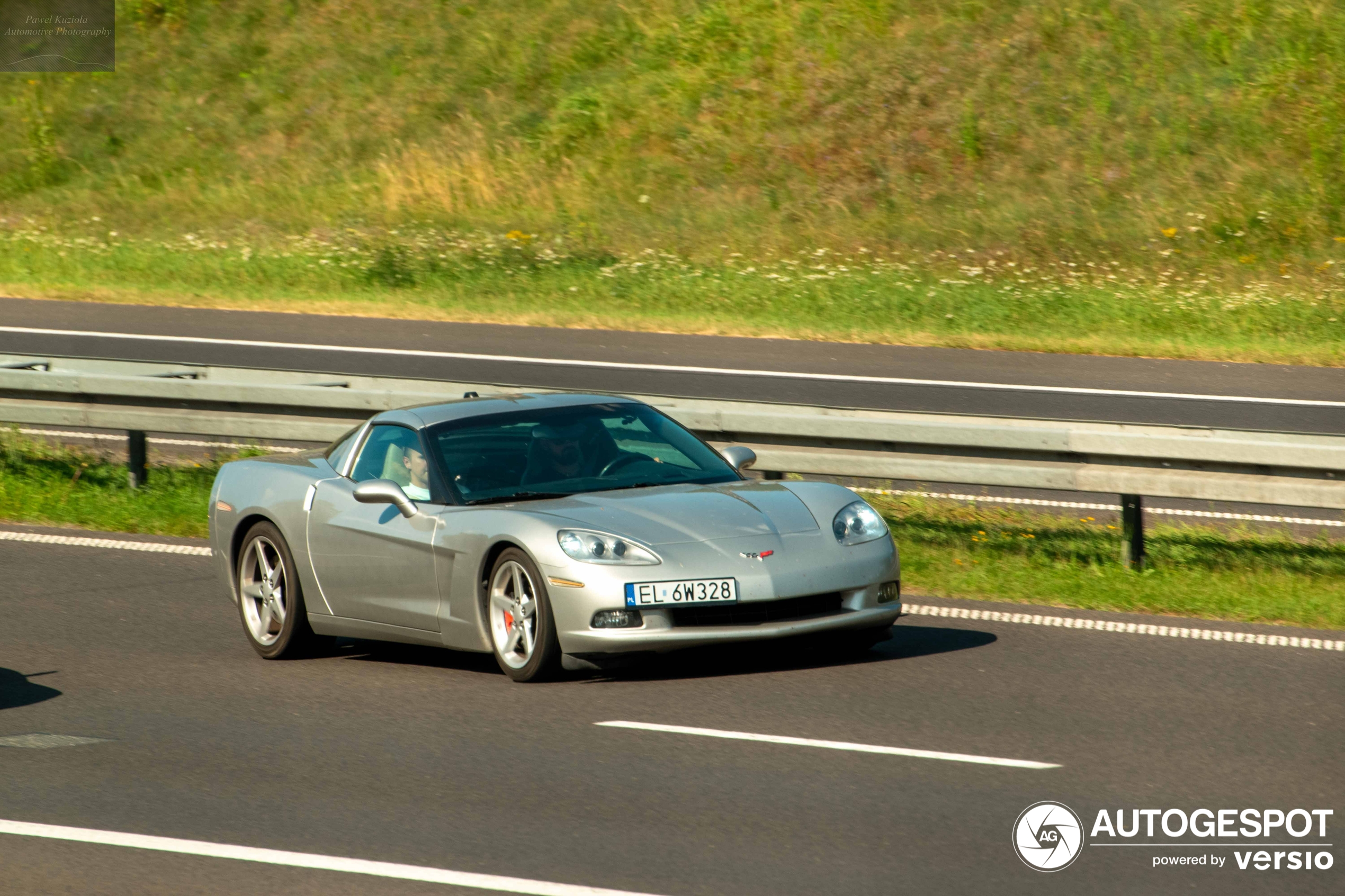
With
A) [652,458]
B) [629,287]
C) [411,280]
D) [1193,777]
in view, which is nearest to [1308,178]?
[629,287]

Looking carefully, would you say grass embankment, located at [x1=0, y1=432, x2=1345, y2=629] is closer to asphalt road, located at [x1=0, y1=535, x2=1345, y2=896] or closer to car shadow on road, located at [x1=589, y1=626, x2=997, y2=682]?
asphalt road, located at [x1=0, y1=535, x2=1345, y2=896]

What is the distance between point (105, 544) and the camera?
1248cm

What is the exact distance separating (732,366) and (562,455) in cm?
1182

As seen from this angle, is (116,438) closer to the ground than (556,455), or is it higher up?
closer to the ground

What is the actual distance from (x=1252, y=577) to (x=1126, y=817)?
16.5ft

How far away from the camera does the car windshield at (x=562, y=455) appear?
8977mm

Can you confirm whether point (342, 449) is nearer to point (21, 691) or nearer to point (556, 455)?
point (556, 455)

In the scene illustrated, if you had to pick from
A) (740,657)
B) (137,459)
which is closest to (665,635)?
(740,657)

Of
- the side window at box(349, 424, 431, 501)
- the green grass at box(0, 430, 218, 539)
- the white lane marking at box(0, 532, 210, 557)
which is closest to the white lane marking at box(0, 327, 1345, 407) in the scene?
the green grass at box(0, 430, 218, 539)

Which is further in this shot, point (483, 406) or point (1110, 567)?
point (1110, 567)

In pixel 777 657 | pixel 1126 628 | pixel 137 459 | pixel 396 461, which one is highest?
pixel 396 461

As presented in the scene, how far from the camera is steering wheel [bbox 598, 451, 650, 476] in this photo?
9.10 metres

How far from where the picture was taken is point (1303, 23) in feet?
101

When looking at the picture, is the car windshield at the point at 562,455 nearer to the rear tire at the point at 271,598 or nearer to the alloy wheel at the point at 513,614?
the alloy wheel at the point at 513,614
